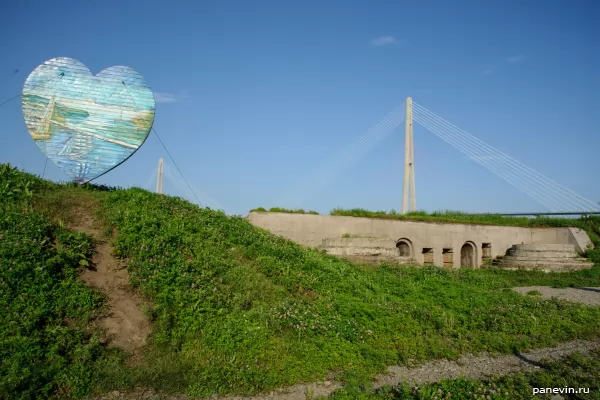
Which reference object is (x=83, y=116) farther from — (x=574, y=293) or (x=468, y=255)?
(x=468, y=255)

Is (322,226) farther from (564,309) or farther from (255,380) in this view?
(255,380)

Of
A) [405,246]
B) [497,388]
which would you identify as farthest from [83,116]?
[405,246]

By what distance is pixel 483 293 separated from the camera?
1091cm

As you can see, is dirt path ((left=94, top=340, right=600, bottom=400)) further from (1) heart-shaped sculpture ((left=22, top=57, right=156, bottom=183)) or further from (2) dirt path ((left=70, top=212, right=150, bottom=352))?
(1) heart-shaped sculpture ((left=22, top=57, right=156, bottom=183))

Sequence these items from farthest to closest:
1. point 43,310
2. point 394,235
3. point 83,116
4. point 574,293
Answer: point 394,235 → point 574,293 → point 83,116 → point 43,310

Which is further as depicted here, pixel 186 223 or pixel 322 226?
pixel 322 226

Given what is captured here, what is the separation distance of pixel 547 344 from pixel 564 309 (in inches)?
103

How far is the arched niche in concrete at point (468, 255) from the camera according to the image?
1839 cm

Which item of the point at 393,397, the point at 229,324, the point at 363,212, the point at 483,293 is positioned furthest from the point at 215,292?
the point at 363,212

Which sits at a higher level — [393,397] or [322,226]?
[322,226]

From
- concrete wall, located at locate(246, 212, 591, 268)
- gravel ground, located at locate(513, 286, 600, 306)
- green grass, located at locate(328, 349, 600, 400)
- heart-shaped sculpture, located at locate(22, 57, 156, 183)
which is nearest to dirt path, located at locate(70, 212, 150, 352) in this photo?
heart-shaped sculpture, located at locate(22, 57, 156, 183)

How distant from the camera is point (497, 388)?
5.46m

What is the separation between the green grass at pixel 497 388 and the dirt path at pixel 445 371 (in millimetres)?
369

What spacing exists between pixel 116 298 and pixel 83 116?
17.6 ft
